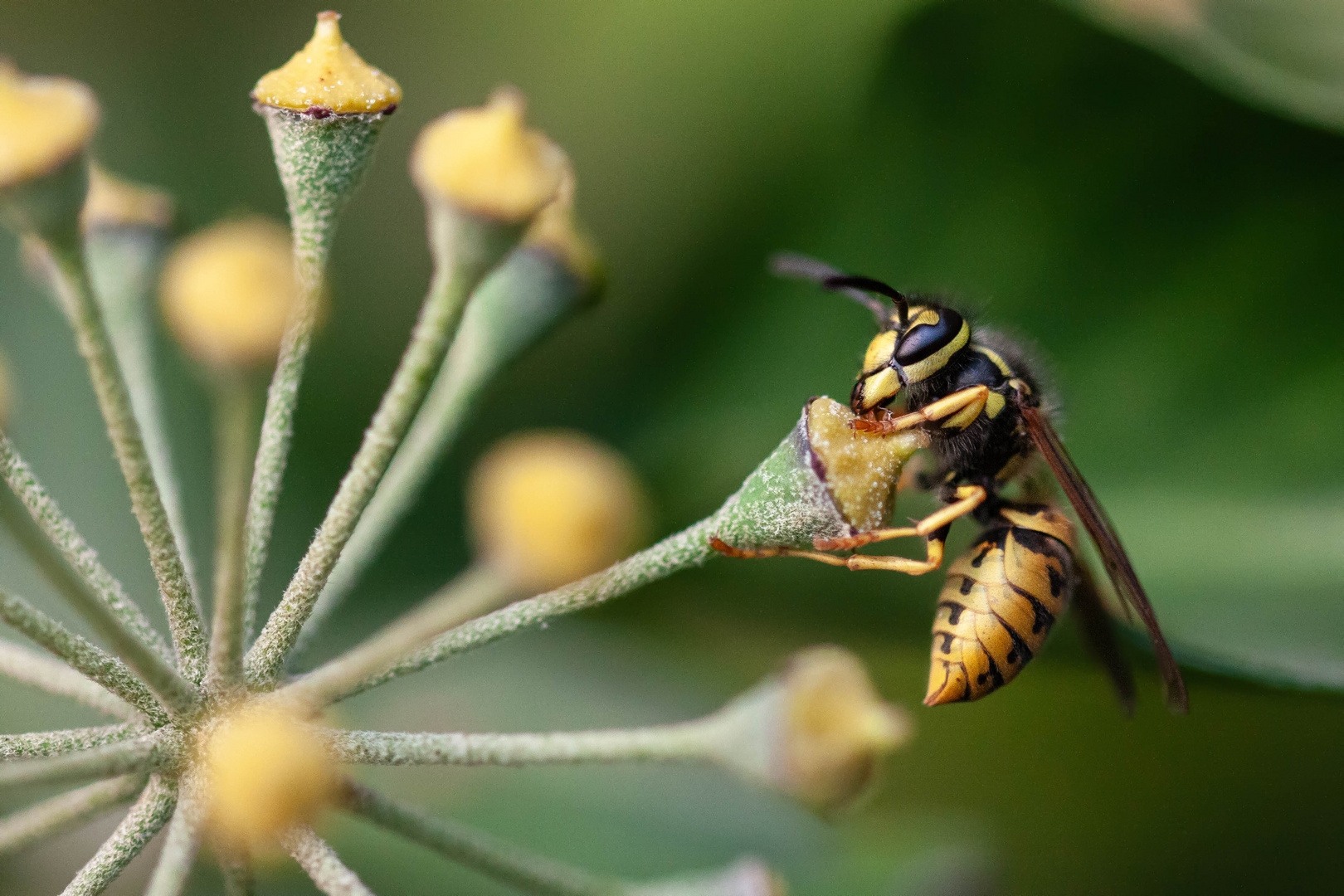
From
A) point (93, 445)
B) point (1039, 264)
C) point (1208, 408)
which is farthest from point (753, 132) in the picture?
point (93, 445)

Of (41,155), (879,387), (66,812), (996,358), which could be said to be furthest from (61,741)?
(996,358)

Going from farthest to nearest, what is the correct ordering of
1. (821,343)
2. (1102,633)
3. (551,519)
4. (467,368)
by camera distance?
1. (821,343)
2. (1102,633)
3. (467,368)
4. (551,519)

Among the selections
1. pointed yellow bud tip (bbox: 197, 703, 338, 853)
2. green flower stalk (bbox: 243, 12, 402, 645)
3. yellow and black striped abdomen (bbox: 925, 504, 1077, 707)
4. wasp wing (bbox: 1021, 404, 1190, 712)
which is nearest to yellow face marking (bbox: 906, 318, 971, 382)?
wasp wing (bbox: 1021, 404, 1190, 712)

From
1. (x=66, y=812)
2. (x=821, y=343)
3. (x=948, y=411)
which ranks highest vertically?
(x=948, y=411)

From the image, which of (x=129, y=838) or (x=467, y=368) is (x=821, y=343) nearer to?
(x=467, y=368)

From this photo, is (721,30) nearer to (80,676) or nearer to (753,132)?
(753,132)

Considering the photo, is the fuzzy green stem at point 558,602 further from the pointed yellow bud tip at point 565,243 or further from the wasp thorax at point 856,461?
the pointed yellow bud tip at point 565,243

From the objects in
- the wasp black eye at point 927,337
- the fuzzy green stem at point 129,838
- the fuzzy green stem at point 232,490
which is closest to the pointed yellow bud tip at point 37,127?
the fuzzy green stem at point 232,490
